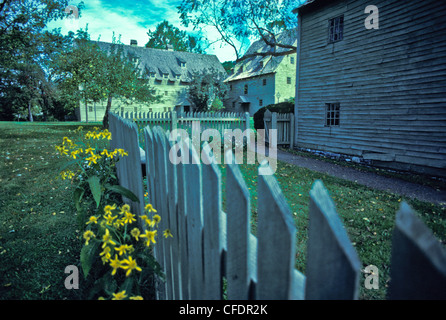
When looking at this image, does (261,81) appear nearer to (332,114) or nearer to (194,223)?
(332,114)

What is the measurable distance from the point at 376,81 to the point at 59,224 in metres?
10.3

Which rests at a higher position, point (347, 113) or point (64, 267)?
point (347, 113)

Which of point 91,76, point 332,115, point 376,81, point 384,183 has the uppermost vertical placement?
point 91,76

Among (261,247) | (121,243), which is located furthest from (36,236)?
(261,247)

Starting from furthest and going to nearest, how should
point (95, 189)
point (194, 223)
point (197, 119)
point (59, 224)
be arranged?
point (197, 119) → point (59, 224) → point (95, 189) → point (194, 223)

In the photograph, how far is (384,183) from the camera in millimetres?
6703

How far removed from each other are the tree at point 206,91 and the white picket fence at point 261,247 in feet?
108

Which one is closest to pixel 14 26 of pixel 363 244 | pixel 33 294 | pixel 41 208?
pixel 41 208

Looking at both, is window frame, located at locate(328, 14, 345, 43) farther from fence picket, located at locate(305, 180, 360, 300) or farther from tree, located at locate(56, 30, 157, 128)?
tree, located at locate(56, 30, 157, 128)

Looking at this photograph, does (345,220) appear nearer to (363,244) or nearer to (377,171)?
(363,244)

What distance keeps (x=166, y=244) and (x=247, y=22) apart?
578 inches

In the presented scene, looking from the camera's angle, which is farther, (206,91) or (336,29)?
(206,91)

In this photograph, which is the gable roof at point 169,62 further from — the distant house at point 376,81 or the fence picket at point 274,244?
the fence picket at point 274,244
